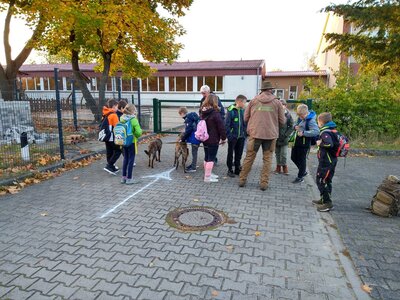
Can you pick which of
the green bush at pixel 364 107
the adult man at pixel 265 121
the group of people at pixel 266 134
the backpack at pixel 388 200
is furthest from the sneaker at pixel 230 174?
the green bush at pixel 364 107

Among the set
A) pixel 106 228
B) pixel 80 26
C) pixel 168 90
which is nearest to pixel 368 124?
pixel 106 228

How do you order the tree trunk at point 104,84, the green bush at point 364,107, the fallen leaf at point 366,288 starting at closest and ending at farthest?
the fallen leaf at point 366,288 < the green bush at point 364,107 < the tree trunk at point 104,84

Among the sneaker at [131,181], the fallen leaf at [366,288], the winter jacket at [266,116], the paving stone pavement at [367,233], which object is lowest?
the fallen leaf at [366,288]

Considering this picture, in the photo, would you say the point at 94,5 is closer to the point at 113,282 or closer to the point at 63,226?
the point at 63,226

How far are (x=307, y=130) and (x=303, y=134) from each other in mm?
145

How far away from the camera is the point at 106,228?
4.23 metres

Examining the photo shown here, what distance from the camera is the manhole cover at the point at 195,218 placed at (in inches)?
169

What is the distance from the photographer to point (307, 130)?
6.02 m

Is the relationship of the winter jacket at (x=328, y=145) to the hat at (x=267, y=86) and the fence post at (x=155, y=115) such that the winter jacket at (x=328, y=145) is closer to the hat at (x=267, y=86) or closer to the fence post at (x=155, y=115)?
the hat at (x=267, y=86)

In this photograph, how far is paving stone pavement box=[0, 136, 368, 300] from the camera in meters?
2.93

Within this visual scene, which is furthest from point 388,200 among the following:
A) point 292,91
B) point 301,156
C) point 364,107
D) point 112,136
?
point 292,91

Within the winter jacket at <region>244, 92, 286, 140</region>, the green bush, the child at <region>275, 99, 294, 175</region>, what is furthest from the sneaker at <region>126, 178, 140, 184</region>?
the green bush

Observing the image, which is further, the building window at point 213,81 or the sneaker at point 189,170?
the building window at point 213,81

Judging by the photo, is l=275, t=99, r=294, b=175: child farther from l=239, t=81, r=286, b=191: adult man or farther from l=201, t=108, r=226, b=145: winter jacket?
l=201, t=108, r=226, b=145: winter jacket
